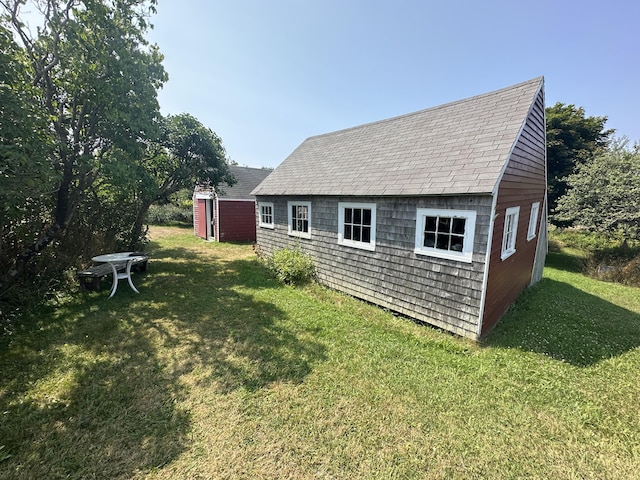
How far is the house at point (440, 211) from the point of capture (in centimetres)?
496

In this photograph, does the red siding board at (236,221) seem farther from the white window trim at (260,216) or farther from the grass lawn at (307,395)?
the grass lawn at (307,395)

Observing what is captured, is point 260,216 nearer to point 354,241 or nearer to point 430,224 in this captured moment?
point 354,241

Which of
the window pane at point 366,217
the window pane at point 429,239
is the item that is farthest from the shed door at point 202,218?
the window pane at point 429,239

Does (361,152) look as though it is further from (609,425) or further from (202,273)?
(609,425)

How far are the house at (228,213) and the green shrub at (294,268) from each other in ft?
24.4

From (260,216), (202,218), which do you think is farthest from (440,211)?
(202,218)

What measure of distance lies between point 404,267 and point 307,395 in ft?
11.6

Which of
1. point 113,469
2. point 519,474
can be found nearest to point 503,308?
point 519,474

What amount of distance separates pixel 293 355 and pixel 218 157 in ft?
31.7

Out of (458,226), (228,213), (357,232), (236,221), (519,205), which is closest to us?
(458,226)

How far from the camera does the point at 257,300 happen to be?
22.1ft

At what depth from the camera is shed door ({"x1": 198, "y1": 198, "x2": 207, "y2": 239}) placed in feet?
53.5

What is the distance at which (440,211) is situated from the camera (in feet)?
17.2

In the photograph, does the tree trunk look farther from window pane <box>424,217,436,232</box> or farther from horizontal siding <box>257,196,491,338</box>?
window pane <box>424,217,436,232</box>
